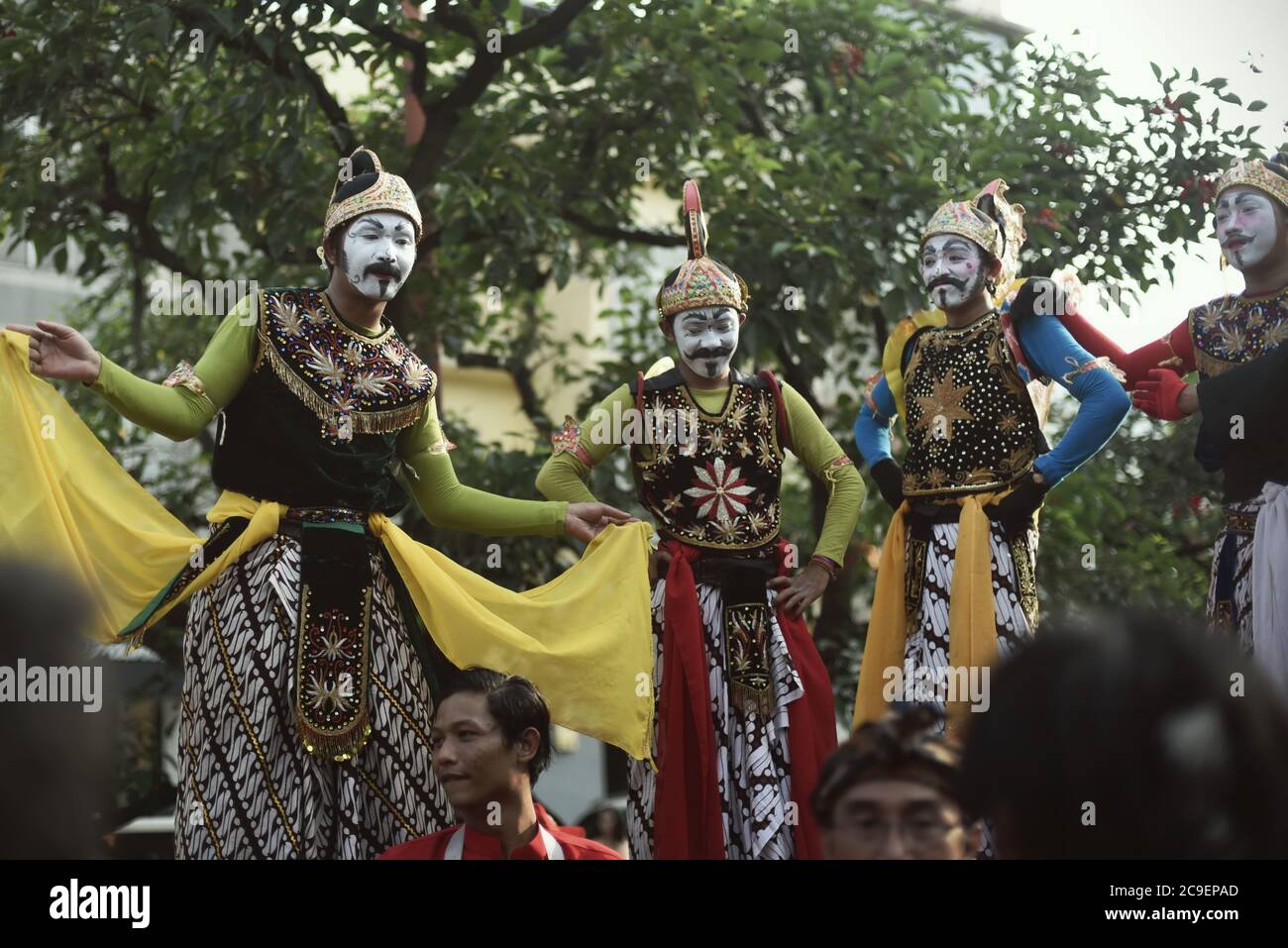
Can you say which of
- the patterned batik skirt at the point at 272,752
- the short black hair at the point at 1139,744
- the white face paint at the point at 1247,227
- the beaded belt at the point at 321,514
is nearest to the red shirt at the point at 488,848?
the patterned batik skirt at the point at 272,752

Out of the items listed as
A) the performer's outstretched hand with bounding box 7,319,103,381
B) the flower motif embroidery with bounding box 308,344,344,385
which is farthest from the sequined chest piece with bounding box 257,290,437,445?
the performer's outstretched hand with bounding box 7,319,103,381

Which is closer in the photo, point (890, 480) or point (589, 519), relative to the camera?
point (589, 519)

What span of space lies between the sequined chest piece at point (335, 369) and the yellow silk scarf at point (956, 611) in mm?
1752

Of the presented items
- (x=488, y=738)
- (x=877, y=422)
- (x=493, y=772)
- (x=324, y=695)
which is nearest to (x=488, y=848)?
(x=493, y=772)

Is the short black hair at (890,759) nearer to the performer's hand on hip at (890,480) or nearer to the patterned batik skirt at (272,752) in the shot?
the patterned batik skirt at (272,752)

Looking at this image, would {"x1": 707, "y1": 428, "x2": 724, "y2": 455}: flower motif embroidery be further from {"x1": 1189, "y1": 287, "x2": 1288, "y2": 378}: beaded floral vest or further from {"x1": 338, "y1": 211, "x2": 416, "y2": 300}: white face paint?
{"x1": 1189, "y1": 287, "x2": 1288, "y2": 378}: beaded floral vest

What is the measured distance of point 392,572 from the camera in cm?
498

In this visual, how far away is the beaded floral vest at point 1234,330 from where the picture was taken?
17.6 feet

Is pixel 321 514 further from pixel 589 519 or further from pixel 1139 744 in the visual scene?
pixel 1139 744

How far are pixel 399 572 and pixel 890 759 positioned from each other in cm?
261

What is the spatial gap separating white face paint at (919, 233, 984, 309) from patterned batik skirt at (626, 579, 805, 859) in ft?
3.84

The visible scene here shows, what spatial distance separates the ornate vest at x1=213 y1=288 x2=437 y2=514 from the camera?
480 cm

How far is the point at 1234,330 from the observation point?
5.48 meters
